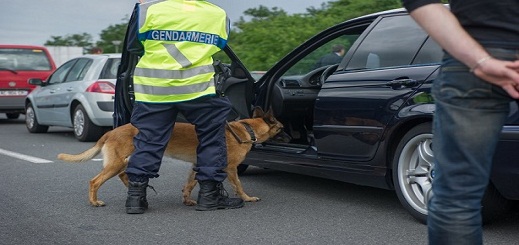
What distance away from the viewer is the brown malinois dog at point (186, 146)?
5.41m

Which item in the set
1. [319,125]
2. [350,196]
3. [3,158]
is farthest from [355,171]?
[3,158]

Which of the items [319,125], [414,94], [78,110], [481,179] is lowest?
[78,110]

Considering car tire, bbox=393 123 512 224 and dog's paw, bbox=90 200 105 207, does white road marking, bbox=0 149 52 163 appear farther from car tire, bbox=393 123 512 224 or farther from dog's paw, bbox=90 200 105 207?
car tire, bbox=393 123 512 224

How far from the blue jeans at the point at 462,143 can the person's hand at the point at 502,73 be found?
45 mm

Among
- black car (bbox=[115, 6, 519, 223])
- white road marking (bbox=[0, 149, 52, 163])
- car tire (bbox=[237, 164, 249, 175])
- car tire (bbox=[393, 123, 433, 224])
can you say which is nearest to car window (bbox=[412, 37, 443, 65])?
black car (bbox=[115, 6, 519, 223])

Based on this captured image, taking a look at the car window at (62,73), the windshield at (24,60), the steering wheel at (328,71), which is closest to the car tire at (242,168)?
the steering wheel at (328,71)

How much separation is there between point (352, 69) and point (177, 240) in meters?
1.83

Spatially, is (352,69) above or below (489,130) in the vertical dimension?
below

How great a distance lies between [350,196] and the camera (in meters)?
5.94

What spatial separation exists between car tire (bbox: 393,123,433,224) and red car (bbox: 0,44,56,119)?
1159 cm

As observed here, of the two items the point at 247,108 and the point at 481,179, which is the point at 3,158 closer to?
the point at 247,108

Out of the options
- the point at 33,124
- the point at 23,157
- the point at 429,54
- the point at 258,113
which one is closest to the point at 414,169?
the point at 429,54

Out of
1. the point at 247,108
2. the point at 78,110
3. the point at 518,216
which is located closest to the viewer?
the point at 518,216

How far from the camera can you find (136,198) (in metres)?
5.21
